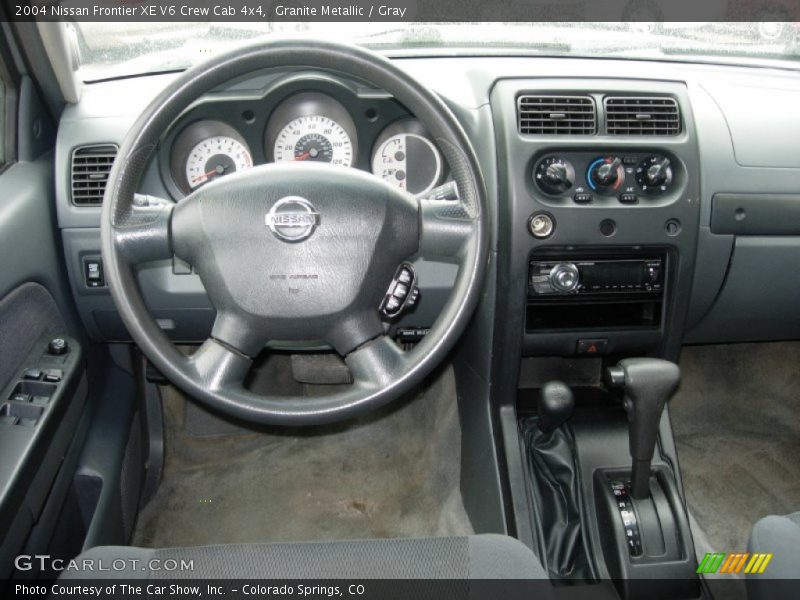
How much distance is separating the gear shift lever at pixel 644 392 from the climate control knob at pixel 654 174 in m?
0.43

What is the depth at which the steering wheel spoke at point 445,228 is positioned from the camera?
140 cm

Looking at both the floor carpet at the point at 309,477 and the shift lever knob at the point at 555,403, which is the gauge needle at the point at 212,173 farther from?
the shift lever knob at the point at 555,403

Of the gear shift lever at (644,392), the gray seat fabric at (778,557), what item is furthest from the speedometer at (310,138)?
the gray seat fabric at (778,557)

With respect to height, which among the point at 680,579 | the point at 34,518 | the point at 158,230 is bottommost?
the point at 680,579

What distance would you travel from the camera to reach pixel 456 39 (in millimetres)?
2115

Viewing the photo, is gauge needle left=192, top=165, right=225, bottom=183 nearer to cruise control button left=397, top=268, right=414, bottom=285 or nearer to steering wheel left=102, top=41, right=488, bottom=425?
steering wheel left=102, top=41, right=488, bottom=425

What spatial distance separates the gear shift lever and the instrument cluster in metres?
0.65

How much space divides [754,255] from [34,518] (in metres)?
1.86

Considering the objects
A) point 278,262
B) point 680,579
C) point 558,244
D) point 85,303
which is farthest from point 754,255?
point 85,303

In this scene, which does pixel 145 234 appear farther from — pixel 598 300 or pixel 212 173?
pixel 598 300

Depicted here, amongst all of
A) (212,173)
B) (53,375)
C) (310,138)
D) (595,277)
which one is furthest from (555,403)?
(53,375)

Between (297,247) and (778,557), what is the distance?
0.95 metres

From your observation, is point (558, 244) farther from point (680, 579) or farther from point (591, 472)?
point (680, 579)

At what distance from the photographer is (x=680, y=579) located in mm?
1778
